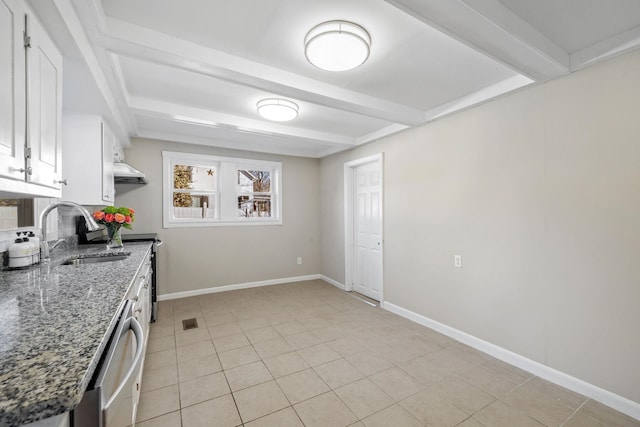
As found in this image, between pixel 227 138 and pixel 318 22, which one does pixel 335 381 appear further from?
pixel 227 138

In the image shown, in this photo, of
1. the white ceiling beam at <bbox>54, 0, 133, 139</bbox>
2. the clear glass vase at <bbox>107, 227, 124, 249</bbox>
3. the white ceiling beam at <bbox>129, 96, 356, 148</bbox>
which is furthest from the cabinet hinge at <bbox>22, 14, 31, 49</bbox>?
the clear glass vase at <bbox>107, 227, 124, 249</bbox>

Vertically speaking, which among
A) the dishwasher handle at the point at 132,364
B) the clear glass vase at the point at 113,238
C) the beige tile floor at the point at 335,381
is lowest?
the beige tile floor at the point at 335,381

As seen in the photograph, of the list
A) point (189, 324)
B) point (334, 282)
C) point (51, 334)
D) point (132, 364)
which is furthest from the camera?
point (334, 282)

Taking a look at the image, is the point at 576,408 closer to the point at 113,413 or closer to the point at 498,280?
the point at 498,280

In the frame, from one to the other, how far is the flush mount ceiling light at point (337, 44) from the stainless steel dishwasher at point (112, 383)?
1.76 metres

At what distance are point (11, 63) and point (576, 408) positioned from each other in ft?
11.8

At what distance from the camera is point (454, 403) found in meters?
1.92

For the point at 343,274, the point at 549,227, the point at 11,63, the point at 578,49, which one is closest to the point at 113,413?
the point at 11,63

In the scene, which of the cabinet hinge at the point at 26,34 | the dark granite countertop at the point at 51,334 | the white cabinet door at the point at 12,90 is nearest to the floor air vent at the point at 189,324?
the dark granite countertop at the point at 51,334

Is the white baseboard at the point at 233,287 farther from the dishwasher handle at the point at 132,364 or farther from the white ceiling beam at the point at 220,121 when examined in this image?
the dishwasher handle at the point at 132,364

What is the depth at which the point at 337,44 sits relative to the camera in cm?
169

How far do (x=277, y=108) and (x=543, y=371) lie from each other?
325 centimetres

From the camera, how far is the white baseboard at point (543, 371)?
1821 millimetres

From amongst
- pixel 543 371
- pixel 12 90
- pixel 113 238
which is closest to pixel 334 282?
pixel 543 371
